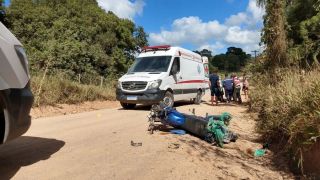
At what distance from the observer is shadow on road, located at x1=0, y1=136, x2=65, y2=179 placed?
20.4 ft

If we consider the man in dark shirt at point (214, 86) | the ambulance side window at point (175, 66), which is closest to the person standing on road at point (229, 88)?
the man in dark shirt at point (214, 86)

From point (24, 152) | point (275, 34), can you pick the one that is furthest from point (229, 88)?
point (24, 152)

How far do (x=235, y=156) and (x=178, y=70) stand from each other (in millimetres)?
9661

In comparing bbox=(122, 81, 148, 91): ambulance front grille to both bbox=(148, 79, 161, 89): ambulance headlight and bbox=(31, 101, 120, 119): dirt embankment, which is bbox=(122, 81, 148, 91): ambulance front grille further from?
bbox=(31, 101, 120, 119): dirt embankment

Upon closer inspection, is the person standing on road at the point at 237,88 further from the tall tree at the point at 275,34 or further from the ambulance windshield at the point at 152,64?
the ambulance windshield at the point at 152,64

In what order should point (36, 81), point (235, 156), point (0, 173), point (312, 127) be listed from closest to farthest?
point (0, 173) < point (312, 127) < point (235, 156) < point (36, 81)

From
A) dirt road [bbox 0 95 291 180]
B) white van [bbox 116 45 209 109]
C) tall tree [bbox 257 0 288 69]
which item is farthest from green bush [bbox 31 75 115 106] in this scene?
tall tree [bbox 257 0 288 69]

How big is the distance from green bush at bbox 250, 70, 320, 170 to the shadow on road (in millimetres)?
4025

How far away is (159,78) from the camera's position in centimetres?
1566

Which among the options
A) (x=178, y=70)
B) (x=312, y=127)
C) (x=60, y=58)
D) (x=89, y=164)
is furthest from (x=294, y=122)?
(x=60, y=58)

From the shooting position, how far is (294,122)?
276 inches

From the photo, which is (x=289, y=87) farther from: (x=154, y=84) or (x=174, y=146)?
(x=154, y=84)

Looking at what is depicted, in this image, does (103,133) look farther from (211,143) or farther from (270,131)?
(270,131)

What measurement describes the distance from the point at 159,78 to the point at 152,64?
129cm
